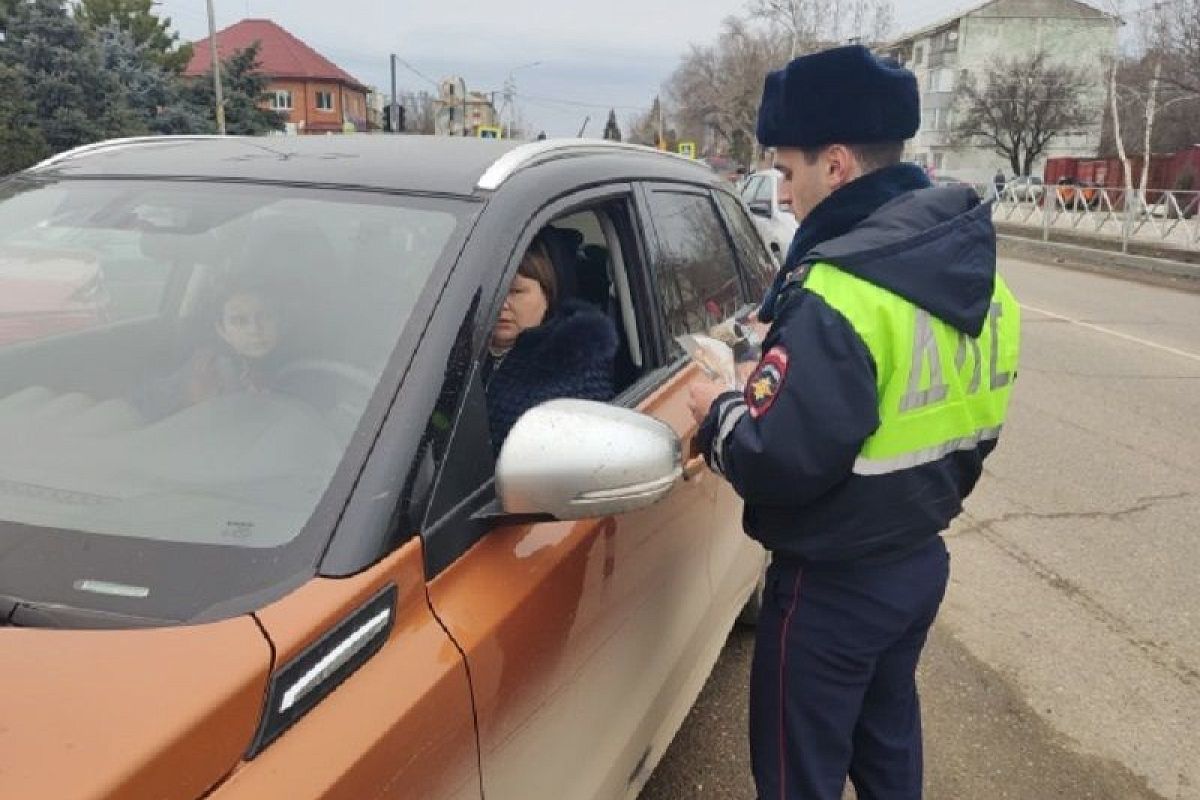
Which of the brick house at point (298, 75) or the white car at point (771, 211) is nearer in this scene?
the white car at point (771, 211)

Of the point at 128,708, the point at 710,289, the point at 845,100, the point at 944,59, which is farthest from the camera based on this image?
the point at 944,59

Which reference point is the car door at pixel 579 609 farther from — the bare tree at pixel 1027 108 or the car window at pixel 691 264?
the bare tree at pixel 1027 108

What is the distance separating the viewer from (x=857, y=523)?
6.20ft

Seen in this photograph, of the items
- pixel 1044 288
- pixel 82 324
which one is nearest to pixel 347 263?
pixel 82 324

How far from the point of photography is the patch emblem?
179cm

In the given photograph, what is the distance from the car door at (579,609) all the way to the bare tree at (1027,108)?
6023 centimetres

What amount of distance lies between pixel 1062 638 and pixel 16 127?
21457 millimetres

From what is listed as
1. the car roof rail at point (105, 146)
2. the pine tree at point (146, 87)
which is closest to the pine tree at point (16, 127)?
the pine tree at point (146, 87)

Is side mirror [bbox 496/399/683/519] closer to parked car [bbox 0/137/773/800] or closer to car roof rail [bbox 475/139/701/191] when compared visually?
parked car [bbox 0/137/773/800]

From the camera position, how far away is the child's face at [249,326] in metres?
1.79

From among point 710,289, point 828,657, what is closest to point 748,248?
point 710,289

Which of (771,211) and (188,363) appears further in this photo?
(771,211)

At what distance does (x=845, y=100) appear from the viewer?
1.91m

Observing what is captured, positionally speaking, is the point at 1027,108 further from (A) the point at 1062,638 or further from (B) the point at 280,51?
(A) the point at 1062,638
